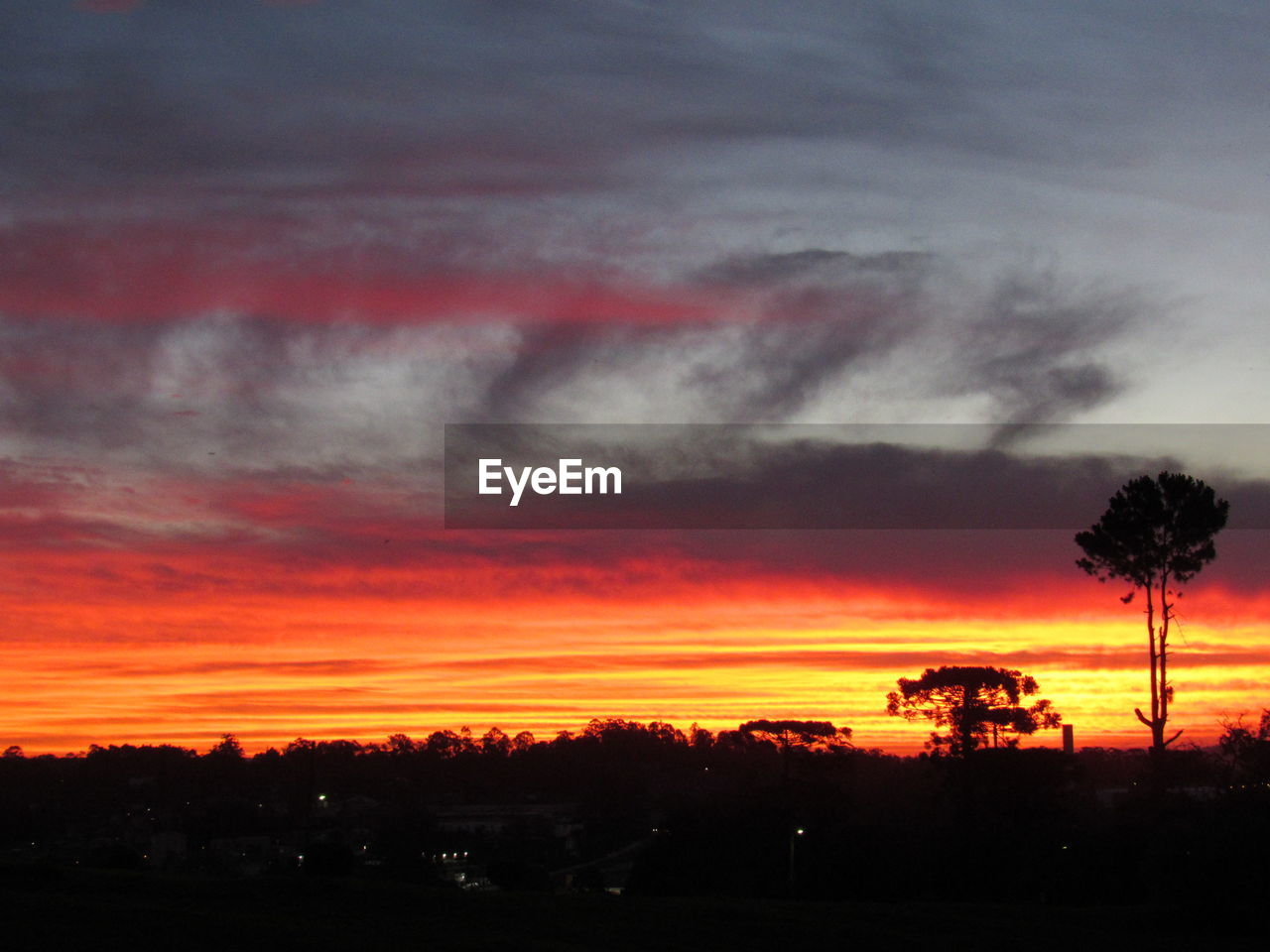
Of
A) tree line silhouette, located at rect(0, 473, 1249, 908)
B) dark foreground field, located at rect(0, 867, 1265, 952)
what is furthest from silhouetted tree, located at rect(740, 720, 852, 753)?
dark foreground field, located at rect(0, 867, 1265, 952)

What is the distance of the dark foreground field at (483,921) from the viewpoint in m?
20.7

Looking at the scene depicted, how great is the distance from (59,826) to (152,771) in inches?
1167

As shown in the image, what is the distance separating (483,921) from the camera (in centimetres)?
2450

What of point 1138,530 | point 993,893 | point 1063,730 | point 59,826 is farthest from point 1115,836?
point 59,826

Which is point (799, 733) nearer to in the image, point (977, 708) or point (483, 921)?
point (977, 708)

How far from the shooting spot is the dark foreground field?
68.0 ft

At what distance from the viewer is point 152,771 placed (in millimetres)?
96875

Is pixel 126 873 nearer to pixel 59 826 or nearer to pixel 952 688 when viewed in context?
pixel 952 688

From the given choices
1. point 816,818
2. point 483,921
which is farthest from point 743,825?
point 483,921

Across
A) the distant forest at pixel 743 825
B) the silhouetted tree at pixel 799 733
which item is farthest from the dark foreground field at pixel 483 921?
the silhouetted tree at pixel 799 733

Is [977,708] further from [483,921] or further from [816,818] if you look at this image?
[483,921]

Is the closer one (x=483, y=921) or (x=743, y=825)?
(x=483, y=921)

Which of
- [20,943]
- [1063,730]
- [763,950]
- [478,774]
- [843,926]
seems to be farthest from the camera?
[478,774]

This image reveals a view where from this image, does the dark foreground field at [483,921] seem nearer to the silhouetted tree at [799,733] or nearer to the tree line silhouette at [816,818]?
the tree line silhouette at [816,818]
